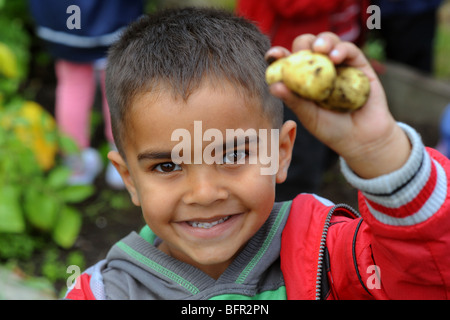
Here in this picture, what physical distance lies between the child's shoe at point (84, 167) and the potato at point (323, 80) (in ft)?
8.05

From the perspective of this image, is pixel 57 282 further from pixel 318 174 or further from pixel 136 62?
pixel 136 62

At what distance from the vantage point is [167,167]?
4.27 ft

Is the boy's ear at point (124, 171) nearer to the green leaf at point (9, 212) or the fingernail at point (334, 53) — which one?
the fingernail at point (334, 53)

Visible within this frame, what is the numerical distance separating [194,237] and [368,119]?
548 millimetres

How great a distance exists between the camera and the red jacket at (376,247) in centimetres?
103

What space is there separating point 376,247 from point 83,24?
2292 mm

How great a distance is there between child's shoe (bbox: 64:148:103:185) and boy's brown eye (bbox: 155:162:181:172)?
2.03 meters

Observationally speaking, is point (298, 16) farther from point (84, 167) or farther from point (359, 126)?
point (84, 167)

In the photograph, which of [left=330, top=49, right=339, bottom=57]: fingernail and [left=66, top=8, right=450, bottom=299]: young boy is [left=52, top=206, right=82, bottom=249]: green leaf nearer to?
[left=66, top=8, right=450, bottom=299]: young boy

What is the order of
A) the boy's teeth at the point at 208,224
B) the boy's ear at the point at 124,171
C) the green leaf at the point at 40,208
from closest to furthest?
the boy's teeth at the point at 208,224, the boy's ear at the point at 124,171, the green leaf at the point at 40,208

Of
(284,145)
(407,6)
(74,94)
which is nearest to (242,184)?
(284,145)

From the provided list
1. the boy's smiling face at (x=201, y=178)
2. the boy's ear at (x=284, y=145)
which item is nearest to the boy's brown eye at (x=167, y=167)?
the boy's smiling face at (x=201, y=178)

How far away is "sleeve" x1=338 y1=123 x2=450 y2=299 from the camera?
1.01m

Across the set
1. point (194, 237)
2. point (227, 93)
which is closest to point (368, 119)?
point (227, 93)
